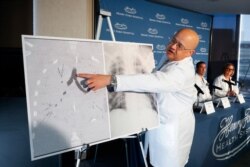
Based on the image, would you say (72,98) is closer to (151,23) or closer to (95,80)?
(95,80)

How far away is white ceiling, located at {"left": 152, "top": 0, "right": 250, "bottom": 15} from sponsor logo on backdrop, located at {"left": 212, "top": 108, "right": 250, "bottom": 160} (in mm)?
1781

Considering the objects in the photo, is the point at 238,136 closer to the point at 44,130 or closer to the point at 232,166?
the point at 232,166

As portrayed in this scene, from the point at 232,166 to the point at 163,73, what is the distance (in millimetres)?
2221

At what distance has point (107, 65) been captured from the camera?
4.75 feet

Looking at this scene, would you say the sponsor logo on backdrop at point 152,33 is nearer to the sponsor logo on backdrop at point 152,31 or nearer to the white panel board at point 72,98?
the sponsor logo on backdrop at point 152,31

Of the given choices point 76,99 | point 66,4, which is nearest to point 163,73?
point 76,99

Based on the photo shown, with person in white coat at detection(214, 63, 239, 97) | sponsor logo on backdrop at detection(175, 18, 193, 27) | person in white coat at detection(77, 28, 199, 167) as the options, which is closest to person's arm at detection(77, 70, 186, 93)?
person in white coat at detection(77, 28, 199, 167)

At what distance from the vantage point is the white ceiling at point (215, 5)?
4.13 meters

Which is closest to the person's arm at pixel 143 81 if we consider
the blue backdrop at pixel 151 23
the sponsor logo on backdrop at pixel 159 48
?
the blue backdrop at pixel 151 23

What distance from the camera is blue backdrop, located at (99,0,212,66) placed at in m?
3.72

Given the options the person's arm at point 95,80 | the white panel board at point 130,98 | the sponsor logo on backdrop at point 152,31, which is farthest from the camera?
the sponsor logo on backdrop at point 152,31

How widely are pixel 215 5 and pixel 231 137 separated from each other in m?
2.34

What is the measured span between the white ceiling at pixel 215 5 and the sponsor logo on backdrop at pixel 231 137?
1.78m

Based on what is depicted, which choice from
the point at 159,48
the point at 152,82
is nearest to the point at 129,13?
the point at 159,48
